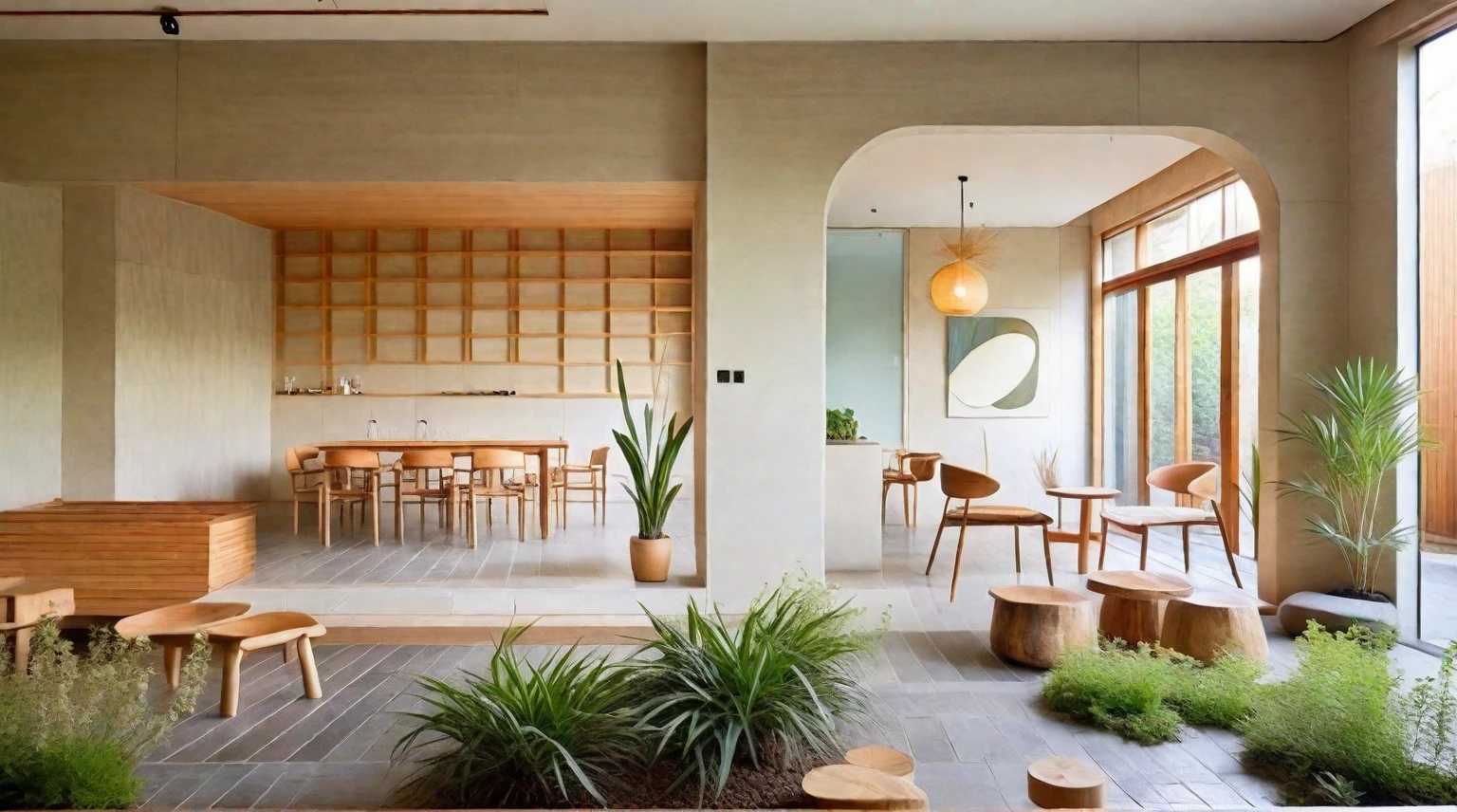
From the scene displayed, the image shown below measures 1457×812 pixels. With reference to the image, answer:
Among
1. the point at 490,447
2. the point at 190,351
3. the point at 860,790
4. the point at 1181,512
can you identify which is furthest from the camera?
the point at 190,351

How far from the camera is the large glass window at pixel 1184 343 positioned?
6.89m

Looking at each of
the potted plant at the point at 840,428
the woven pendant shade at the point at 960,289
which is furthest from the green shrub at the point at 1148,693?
the woven pendant shade at the point at 960,289

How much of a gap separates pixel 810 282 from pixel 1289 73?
3.06 m

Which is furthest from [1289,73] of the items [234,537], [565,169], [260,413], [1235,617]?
[260,413]

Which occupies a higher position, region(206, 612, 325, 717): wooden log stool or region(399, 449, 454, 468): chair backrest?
region(399, 449, 454, 468): chair backrest

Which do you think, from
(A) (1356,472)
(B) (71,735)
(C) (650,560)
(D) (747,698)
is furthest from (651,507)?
(A) (1356,472)

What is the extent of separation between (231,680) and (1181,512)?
5.52m

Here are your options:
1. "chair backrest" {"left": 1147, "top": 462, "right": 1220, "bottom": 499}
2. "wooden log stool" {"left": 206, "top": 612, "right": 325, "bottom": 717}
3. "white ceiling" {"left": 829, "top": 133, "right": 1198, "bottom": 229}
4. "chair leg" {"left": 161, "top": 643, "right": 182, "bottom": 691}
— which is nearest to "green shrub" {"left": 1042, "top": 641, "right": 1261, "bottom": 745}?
"chair backrest" {"left": 1147, "top": 462, "right": 1220, "bottom": 499}

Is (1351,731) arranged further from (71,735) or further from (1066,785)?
(71,735)

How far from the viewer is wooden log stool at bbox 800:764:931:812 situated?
7.38ft

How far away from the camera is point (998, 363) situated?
949cm

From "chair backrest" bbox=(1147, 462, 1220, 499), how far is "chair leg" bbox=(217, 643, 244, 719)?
5675 mm

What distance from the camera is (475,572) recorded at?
564cm

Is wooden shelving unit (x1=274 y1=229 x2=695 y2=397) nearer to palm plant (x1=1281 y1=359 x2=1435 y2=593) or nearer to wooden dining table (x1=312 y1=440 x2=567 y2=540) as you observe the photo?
wooden dining table (x1=312 y1=440 x2=567 y2=540)
